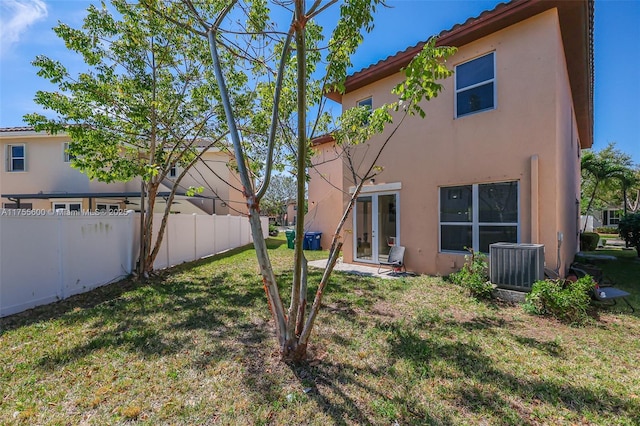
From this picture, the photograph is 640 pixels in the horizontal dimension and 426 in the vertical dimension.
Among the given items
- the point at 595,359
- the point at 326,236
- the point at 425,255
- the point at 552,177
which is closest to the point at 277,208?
the point at 326,236

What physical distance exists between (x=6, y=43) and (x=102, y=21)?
6.43 feet

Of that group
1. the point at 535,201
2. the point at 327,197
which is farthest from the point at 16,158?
the point at 535,201

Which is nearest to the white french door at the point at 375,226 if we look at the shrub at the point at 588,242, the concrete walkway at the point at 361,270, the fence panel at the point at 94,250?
the concrete walkway at the point at 361,270

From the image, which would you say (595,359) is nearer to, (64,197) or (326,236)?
(326,236)

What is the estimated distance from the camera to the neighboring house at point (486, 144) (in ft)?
20.6

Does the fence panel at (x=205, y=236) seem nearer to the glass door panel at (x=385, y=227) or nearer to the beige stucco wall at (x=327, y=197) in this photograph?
the beige stucco wall at (x=327, y=197)

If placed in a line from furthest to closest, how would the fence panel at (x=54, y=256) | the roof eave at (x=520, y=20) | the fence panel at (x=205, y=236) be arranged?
the fence panel at (x=205, y=236) → the roof eave at (x=520, y=20) → the fence panel at (x=54, y=256)

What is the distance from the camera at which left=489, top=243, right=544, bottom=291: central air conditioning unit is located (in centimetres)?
569

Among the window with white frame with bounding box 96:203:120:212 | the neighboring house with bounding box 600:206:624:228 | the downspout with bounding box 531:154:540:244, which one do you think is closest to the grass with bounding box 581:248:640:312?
the downspout with bounding box 531:154:540:244

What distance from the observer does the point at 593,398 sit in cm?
289

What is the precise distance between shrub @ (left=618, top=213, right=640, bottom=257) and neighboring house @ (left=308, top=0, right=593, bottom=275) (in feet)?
23.7

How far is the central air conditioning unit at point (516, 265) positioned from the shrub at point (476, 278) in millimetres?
188

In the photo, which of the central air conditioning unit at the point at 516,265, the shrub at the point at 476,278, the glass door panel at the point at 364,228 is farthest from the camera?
the glass door panel at the point at 364,228

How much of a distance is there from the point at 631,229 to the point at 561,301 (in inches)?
506
